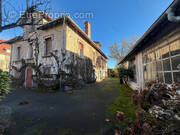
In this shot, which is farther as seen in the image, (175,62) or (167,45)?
(167,45)

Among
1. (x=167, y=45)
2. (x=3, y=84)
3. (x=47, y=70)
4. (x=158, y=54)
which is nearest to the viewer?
(x=3, y=84)

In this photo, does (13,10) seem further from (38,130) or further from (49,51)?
(38,130)

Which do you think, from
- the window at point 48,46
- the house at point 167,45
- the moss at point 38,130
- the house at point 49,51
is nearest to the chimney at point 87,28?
the house at point 49,51

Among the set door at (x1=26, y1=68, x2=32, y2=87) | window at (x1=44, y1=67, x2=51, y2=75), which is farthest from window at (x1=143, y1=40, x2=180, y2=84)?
door at (x1=26, y1=68, x2=32, y2=87)

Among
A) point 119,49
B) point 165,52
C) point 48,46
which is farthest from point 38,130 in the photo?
point 119,49

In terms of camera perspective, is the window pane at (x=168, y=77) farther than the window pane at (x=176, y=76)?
Yes

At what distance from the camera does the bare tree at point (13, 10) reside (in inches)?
160

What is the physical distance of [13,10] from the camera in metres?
4.39

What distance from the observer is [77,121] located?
227 centimetres

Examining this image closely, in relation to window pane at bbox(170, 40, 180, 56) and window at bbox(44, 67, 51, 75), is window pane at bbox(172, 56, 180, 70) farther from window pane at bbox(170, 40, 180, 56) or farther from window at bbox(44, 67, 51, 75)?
window at bbox(44, 67, 51, 75)

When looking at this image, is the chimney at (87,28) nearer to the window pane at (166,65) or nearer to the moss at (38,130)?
the window pane at (166,65)

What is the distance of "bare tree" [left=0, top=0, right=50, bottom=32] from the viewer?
4.06 m

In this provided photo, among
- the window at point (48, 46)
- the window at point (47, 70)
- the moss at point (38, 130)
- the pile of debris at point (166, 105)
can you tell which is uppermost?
the window at point (48, 46)

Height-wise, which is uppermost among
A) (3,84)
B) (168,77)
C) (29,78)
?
(168,77)
